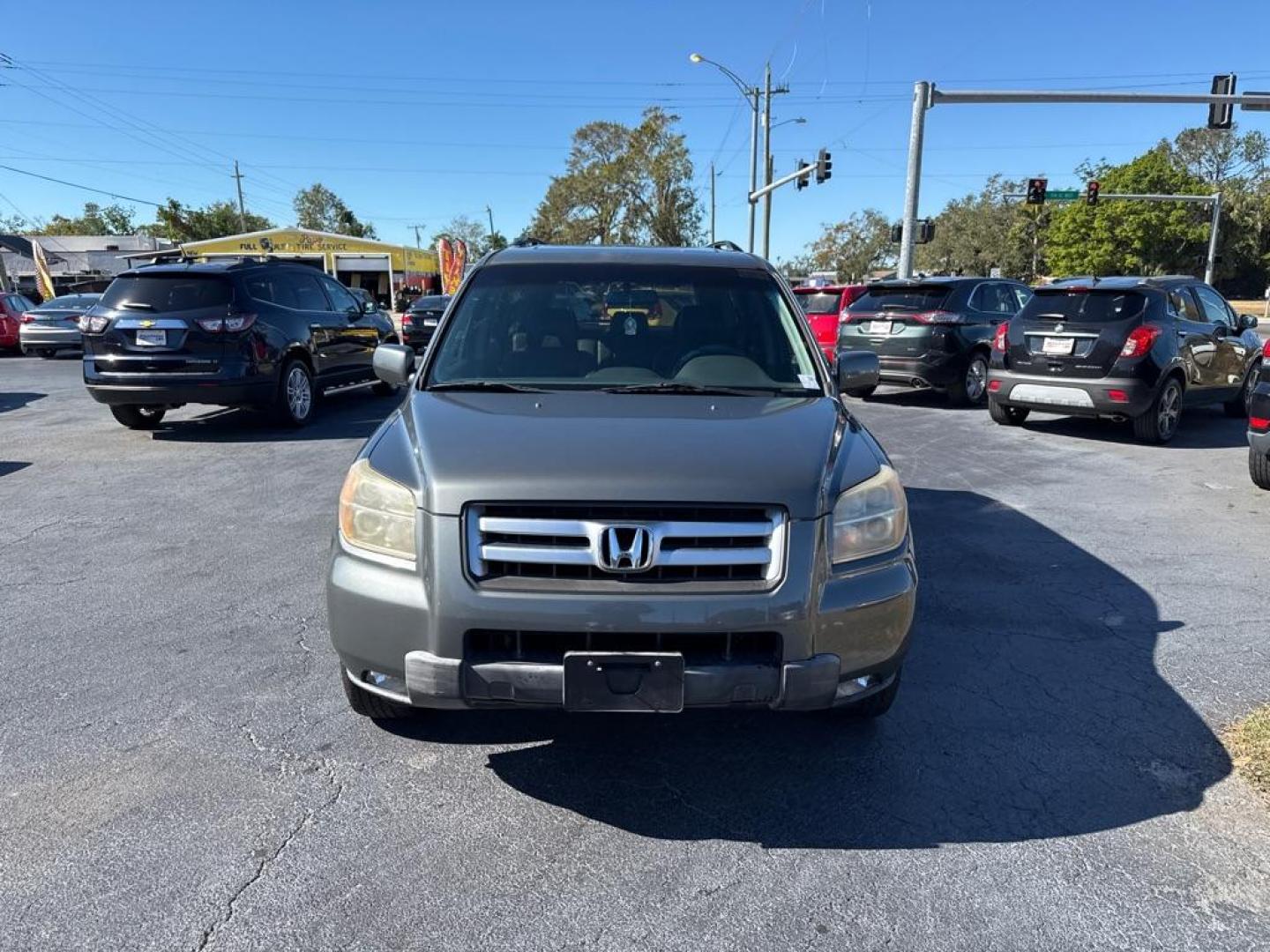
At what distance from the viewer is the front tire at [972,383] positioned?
11.8 m

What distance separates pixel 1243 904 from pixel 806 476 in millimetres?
1706

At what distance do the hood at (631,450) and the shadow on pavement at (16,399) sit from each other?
11.8 m

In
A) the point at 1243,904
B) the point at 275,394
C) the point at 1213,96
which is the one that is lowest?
the point at 1243,904

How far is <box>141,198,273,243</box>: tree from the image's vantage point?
70812 mm

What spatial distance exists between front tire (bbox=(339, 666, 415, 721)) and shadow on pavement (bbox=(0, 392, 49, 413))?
453 inches

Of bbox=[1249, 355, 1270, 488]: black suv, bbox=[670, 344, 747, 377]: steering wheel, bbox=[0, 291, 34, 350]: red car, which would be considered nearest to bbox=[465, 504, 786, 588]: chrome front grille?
bbox=[670, 344, 747, 377]: steering wheel

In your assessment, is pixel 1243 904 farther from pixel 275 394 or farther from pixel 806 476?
pixel 275 394

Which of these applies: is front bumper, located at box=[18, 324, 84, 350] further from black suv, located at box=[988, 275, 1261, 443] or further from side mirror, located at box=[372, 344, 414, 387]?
black suv, located at box=[988, 275, 1261, 443]

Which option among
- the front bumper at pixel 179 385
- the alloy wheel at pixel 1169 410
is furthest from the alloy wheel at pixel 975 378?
the front bumper at pixel 179 385

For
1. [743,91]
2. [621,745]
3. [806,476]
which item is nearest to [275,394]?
[621,745]

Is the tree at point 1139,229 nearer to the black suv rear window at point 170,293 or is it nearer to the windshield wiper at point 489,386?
the black suv rear window at point 170,293

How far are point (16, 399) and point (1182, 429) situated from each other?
16.1m

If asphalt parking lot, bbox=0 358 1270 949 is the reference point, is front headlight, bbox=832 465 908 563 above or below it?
above

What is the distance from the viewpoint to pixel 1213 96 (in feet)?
59.9
